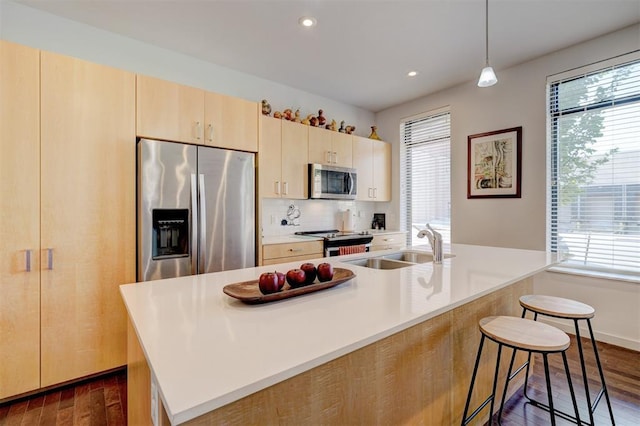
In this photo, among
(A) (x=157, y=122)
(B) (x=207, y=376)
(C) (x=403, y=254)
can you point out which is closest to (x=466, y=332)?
(C) (x=403, y=254)

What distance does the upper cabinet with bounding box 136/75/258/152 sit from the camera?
7.85 feet

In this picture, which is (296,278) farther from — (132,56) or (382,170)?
(382,170)

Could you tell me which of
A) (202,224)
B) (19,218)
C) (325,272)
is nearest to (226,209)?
(202,224)

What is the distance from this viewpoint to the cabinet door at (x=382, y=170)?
4602 millimetres

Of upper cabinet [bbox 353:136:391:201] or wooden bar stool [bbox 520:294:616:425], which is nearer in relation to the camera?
wooden bar stool [bbox 520:294:616:425]

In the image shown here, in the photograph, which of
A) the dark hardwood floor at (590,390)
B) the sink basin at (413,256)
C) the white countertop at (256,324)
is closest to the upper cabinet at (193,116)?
the white countertop at (256,324)

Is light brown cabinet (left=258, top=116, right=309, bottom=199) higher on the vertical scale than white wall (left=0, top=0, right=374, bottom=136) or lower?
lower

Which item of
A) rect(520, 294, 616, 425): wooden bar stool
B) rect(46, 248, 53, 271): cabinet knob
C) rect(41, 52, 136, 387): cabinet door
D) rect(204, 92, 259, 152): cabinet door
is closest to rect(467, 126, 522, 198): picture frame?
rect(520, 294, 616, 425): wooden bar stool

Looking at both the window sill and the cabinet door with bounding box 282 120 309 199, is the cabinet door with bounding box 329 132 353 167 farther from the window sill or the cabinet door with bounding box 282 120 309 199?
the window sill

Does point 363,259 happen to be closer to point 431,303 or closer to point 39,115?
point 431,303

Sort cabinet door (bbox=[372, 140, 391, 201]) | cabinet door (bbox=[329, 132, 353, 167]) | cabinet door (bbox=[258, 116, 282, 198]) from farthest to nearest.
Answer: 1. cabinet door (bbox=[372, 140, 391, 201])
2. cabinet door (bbox=[329, 132, 353, 167])
3. cabinet door (bbox=[258, 116, 282, 198])

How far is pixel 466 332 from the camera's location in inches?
61.9

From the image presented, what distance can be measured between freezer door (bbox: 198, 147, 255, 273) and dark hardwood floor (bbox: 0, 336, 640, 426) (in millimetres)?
1040

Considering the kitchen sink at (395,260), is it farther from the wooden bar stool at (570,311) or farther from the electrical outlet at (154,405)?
the electrical outlet at (154,405)
